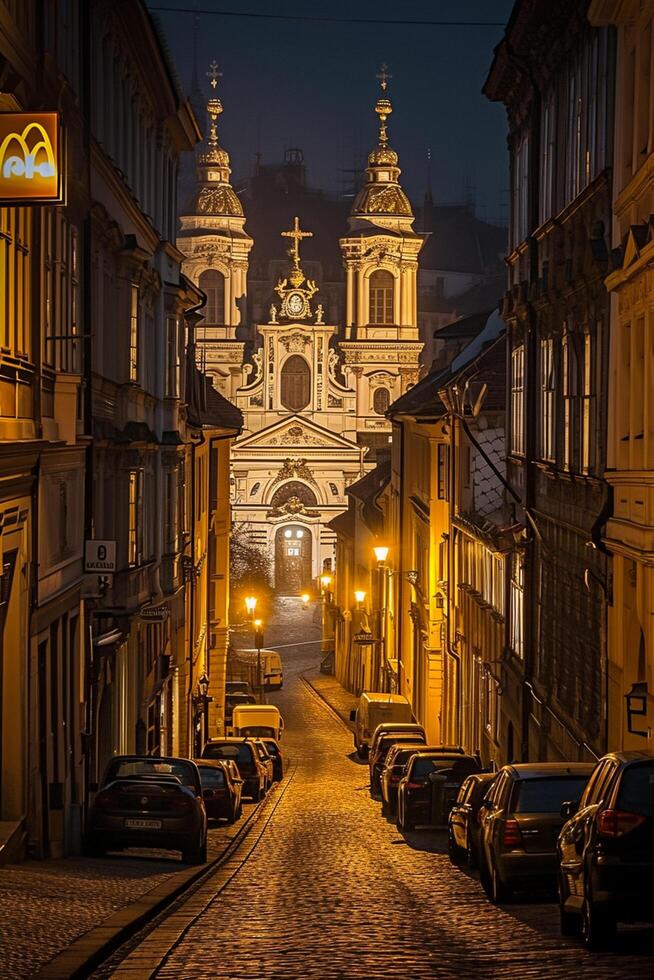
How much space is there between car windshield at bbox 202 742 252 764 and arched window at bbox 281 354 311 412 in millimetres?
85140

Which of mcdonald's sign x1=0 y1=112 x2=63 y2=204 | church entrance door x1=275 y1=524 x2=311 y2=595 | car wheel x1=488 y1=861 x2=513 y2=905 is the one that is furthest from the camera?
church entrance door x1=275 y1=524 x2=311 y2=595

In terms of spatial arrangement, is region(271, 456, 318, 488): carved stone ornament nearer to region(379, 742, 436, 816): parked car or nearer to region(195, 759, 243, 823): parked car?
region(379, 742, 436, 816): parked car

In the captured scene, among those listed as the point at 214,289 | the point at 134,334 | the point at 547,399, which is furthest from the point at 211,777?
the point at 214,289

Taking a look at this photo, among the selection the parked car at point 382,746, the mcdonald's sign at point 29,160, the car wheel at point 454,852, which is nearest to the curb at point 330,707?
the parked car at point 382,746

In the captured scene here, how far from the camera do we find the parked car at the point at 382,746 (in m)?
36.1

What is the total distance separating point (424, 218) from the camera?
565ft

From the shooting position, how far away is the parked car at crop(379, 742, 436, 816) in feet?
97.7

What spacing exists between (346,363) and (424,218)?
58121mm

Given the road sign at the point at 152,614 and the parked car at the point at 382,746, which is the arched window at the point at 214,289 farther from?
the road sign at the point at 152,614

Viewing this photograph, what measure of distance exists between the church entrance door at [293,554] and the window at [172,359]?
79726 mm

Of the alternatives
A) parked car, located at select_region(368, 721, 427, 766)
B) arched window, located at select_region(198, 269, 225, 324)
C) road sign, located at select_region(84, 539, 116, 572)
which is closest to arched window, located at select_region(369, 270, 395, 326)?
arched window, located at select_region(198, 269, 225, 324)

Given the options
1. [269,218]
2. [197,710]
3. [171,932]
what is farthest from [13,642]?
[269,218]

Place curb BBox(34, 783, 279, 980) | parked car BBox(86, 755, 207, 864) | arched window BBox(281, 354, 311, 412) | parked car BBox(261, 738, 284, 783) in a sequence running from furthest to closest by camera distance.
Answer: arched window BBox(281, 354, 311, 412)
parked car BBox(261, 738, 284, 783)
parked car BBox(86, 755, 207, 864)
curb BBox(34, 783, 279, 980)

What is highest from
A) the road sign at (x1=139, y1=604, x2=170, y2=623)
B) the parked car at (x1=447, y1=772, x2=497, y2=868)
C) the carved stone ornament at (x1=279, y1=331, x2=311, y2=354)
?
the carved stone ornament at (x1=279, y1=331, x2=311, y2=354)
